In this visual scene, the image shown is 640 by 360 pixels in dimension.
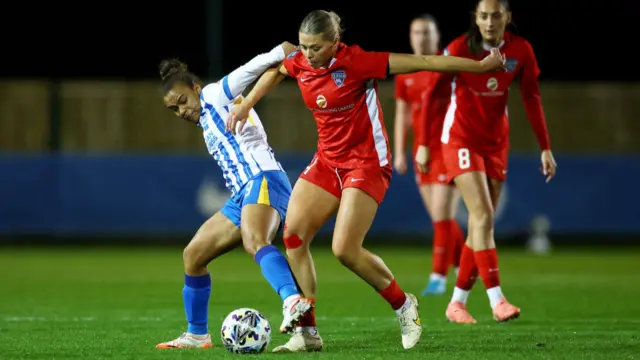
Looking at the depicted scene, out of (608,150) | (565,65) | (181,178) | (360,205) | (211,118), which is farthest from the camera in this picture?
(565,65)

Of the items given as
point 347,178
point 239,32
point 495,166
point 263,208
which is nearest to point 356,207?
point 347,178

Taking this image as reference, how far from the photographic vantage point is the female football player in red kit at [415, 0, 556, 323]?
865 centimetres

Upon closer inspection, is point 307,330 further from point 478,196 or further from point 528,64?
point 528,64

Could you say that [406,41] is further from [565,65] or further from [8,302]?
[8,302]

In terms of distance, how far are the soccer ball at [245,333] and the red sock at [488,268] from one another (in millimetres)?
2255

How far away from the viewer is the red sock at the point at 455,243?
10.9 m

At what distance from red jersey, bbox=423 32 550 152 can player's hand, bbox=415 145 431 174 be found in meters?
0.18

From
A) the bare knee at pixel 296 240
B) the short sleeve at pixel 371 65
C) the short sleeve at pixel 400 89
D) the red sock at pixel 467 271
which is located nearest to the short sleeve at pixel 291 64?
the short sleeve at pixel 371 65

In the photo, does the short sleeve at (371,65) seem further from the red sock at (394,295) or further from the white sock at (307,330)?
the white sock at (307,330)

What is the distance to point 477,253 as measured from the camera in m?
8.71

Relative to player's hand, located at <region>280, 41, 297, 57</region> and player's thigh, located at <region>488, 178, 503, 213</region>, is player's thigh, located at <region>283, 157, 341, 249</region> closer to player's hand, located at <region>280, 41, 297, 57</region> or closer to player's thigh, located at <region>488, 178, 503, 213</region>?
player's hand, located at <region>280, 41, 297, 57</region>

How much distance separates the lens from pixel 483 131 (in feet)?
29.1

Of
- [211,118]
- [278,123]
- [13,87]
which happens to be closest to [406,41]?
[278,123]

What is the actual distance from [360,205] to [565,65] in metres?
19.4
